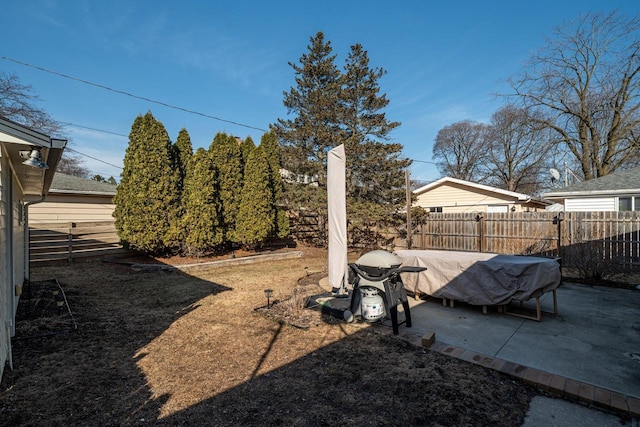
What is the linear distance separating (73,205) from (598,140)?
24991 millimetres

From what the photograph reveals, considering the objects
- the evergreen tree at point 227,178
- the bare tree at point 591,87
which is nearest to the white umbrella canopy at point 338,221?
the evergreen tree at point 227,178

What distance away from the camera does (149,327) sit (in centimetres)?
435

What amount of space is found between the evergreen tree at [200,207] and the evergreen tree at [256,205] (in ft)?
3.18

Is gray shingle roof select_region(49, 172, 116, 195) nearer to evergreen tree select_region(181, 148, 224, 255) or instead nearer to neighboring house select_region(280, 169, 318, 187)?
evergreen tree select_region(181, 148, 224, 255)

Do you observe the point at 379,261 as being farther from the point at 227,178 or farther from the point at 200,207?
the point at 227,178

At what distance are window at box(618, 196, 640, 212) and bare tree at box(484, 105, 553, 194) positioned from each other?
15.8 meters

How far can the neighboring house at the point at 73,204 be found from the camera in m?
9.52

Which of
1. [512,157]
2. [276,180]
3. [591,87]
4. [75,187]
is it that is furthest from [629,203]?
[75,187]

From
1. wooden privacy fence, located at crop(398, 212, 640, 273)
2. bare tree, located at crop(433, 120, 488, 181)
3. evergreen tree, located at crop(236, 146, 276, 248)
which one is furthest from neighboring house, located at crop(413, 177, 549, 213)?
bare tree, located at crop(433, 120, 488, 181)

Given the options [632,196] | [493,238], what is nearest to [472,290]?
[493,238]

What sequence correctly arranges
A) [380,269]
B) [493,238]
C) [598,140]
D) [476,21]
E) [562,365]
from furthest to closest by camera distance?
[598,140] < [493,238] < [476,21] < [380,269] < [562,365]

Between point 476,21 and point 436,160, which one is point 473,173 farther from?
point 476,21

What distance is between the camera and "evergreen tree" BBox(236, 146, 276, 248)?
427 inches

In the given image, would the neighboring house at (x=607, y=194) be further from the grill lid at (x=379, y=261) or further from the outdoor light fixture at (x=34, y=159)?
the outdoor light fixture at (x=34, y=159)
